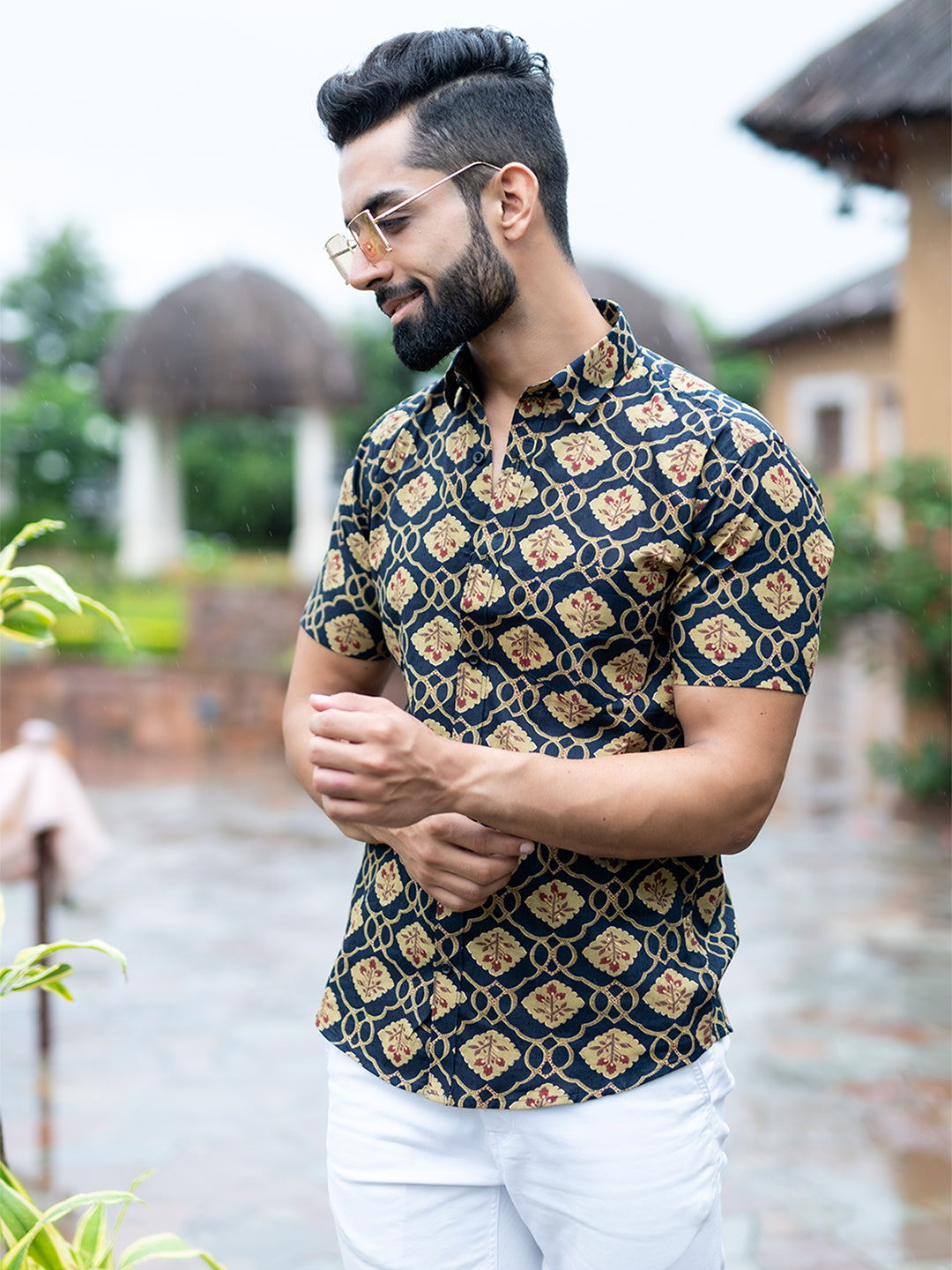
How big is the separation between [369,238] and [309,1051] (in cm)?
349

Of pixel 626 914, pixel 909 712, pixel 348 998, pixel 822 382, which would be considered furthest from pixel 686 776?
pixel 822 382

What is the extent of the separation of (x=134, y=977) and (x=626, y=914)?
13.5 ft

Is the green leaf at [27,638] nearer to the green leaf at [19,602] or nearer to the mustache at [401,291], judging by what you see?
the green leaf at [19,602]

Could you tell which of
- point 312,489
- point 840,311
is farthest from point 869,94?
point 840,311

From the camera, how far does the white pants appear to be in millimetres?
1699

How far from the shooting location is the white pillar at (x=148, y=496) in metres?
16.7

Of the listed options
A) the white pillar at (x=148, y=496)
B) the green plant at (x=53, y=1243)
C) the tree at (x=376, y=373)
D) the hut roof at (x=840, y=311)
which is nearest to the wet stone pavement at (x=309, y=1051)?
the green plant at (x=53, y=1243)

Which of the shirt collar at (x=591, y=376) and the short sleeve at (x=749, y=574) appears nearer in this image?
the short sleeve at (x=749, y=574)

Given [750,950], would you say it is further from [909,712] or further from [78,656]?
[78,656]

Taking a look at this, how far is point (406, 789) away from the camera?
60.5 inches

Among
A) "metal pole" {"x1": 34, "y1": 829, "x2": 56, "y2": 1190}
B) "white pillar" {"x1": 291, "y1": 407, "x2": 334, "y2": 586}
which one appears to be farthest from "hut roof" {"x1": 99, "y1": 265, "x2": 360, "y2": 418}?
"metal pole" {"x1": 34, "y1": 829, "x2": 56, "y2": 1190}

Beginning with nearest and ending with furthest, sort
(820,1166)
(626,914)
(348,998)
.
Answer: (626,914) < (348,998) < (820,1166)

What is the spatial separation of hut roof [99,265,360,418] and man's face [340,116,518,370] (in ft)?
47.1

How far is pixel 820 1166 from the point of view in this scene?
3793mm
